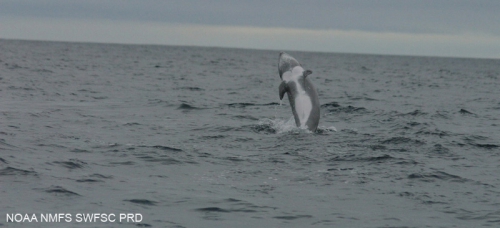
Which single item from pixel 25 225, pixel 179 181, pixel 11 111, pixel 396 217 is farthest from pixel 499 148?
pixel 11 111

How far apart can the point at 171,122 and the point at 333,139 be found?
6.09 meters

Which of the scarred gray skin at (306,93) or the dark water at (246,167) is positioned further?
the scarred gray skin at (306,93)

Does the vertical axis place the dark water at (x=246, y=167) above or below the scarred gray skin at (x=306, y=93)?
below

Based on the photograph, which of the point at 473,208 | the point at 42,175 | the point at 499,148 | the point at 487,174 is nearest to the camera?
the point at 473,208

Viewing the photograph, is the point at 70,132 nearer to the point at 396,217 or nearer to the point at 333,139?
the point at 333,139

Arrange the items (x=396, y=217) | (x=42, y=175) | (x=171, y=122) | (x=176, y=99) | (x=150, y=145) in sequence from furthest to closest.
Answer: (x=176, y=99) → (x=171, y=122) → (x=150, y=145) → (x=42, y=175) → (x=396, y=217)

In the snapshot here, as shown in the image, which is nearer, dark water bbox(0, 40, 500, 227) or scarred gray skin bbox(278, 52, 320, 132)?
dark water bbox(0, 40, 500, 227)

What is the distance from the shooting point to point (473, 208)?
39.4 ft

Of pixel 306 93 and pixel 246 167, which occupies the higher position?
pixel 306 93

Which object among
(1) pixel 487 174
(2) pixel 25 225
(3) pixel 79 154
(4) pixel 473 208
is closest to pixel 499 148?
(1) pixel 487 174

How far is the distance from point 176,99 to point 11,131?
1290cm

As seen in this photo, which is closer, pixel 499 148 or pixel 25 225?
pixel 25 225

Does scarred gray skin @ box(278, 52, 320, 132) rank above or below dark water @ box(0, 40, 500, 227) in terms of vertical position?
above

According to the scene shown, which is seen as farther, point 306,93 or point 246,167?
point 306,93
